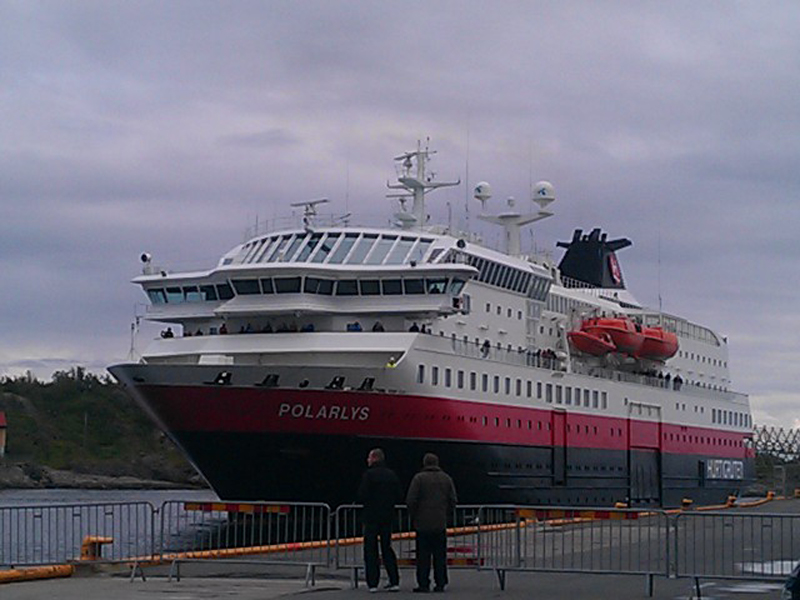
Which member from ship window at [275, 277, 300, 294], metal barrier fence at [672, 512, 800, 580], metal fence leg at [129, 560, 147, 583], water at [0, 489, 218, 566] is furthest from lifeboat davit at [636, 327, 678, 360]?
metal fence leg at [129, 560, 147, 583]

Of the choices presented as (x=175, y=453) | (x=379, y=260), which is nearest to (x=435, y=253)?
(x=379, y=260)

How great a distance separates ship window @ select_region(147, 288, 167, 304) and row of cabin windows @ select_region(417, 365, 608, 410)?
758 cm

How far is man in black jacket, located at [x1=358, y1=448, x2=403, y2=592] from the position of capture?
51.8 feet

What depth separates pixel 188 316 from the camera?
3541 centimetres

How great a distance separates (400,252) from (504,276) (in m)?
4.41

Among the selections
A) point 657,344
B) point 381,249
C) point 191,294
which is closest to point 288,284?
point 381,249

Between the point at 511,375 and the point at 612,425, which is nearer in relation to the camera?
the point at 511,375

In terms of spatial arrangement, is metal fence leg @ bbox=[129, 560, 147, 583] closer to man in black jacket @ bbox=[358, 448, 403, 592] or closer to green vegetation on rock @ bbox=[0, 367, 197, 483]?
man in black jacket @ bbox=[358, 448, 403, 592]

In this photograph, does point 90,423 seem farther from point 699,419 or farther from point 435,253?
point 435,253

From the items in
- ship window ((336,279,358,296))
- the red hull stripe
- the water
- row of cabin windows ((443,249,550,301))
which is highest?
row of cabin windows ((443,249,550,301))

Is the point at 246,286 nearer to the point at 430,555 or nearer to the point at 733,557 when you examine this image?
the point at 733,557

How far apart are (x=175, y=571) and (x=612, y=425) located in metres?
27.0

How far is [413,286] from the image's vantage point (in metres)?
33.8

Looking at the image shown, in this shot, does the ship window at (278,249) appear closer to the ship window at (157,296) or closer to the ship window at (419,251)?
the ship window at (157,296)
